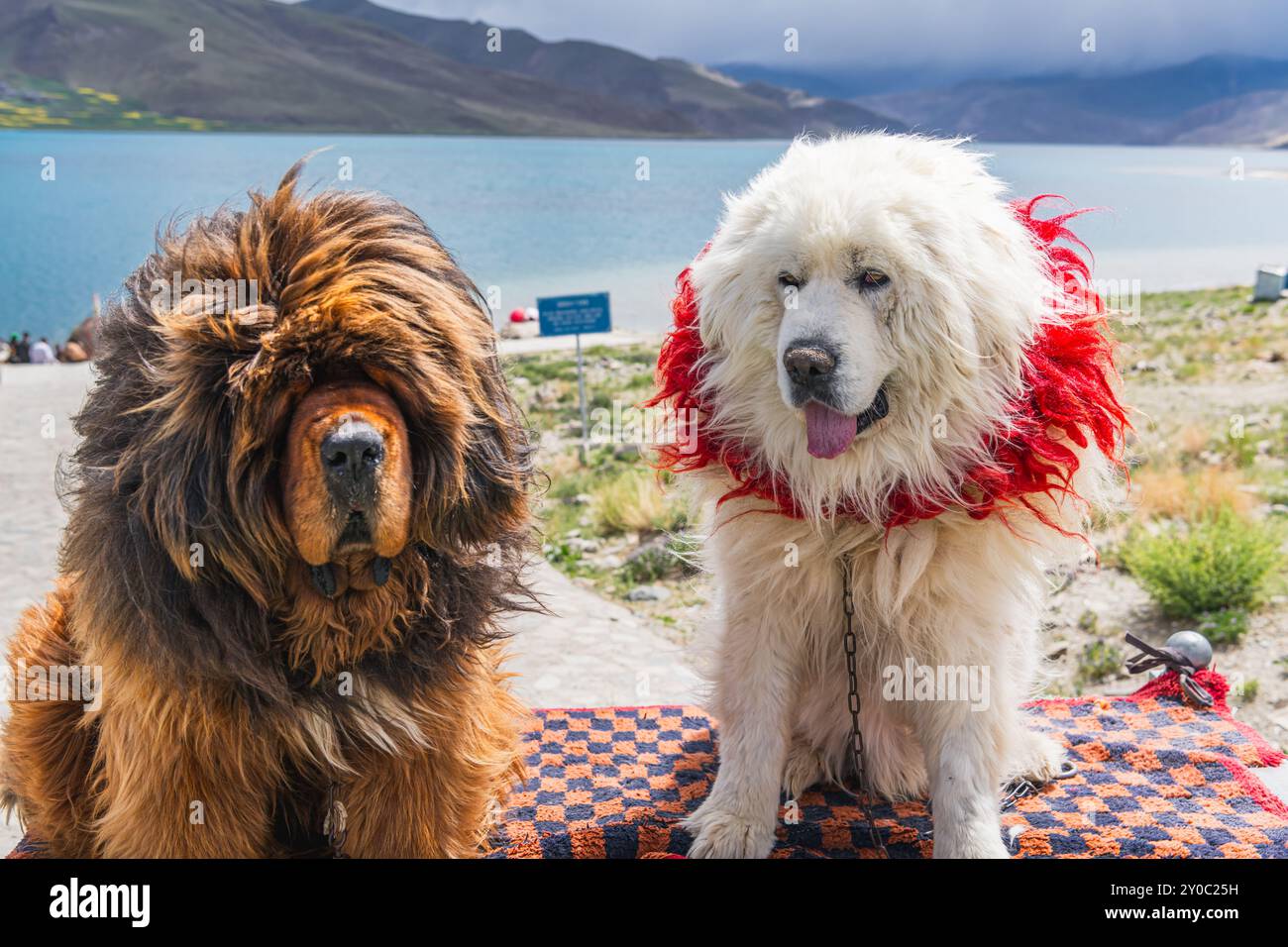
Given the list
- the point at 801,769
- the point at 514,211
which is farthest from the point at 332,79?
the point at 801,769

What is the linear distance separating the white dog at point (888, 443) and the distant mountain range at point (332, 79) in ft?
254

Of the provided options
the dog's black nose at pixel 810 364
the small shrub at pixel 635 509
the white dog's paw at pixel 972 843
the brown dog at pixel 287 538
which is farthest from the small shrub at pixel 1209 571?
the brown dog at pixel 287 538

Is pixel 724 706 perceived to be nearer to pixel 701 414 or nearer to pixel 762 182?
pixel 701 414

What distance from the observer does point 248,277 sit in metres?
2.30

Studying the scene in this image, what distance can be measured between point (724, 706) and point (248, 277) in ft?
6.06

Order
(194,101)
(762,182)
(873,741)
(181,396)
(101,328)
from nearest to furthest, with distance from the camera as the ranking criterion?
(181,396), (101,328), (762,182), (873,741), (194,101)

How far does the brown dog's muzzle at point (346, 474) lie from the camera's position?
2107 millimetres

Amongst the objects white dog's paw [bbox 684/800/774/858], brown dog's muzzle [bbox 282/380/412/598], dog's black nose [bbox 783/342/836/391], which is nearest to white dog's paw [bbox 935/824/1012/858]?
white dog's paw [bbox 684/800/774/858]

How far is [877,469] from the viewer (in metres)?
2.80

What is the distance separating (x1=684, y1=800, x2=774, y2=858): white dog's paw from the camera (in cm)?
303

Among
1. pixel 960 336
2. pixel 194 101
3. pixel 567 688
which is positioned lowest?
pixel 567 688

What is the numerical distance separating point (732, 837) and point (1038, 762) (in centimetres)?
130

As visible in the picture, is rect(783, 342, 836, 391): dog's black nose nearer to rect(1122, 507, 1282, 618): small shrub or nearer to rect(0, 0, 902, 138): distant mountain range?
rect(1122, 507, 1282, 618): small shrub
